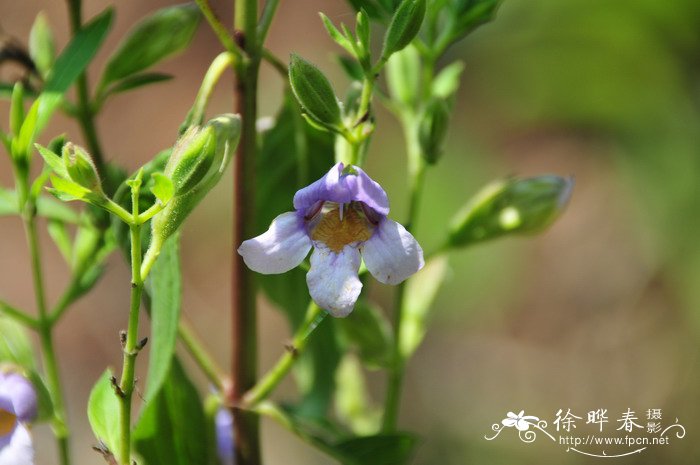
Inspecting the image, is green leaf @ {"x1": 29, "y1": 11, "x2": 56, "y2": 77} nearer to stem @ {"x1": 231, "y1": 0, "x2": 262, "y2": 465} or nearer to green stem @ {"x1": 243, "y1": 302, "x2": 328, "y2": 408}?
stem @ {"x1": 231, "y1": 0, "x2": 262, "y2": 465}

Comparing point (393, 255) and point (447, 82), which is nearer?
point (393, 255)

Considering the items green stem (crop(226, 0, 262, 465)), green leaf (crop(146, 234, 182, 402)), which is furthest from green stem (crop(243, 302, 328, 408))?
green leaf (crop(146, 234, 182, 402))

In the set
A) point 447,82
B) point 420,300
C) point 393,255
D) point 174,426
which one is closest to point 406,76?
point 447,82

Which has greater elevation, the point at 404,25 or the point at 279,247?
the point at 404,25

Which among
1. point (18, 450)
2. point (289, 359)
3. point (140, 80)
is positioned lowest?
point (18, 450)

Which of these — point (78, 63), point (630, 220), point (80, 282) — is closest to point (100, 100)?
point (78, 63)

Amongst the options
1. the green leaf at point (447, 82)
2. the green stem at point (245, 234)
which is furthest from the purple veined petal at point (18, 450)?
the green leaf at point (447, 82)

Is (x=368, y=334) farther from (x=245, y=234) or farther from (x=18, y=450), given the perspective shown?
(x=18, y=450)

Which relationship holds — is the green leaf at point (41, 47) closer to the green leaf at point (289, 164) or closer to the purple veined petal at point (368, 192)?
the green leaf at point (289, 164)

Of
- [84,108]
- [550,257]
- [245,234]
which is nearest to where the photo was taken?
[245,234]
